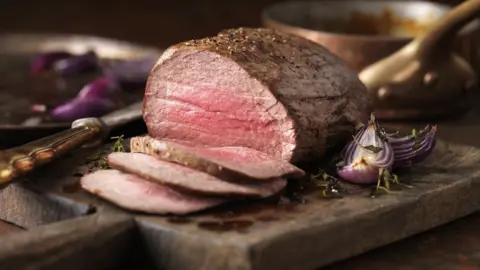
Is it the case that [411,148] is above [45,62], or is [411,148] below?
above

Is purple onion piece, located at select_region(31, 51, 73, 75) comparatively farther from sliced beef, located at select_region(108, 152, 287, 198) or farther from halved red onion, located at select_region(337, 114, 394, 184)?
halved red onion, located at select_region(337, 114, 394, 184)

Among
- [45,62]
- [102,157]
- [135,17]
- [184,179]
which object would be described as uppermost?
[184,179]

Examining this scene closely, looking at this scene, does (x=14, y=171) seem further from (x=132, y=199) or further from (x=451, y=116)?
(x=451, y=116)

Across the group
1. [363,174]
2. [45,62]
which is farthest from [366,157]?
[45,62]

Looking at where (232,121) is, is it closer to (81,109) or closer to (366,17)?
(81,109)

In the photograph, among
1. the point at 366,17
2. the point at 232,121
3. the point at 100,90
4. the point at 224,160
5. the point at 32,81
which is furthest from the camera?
the point at 366,17

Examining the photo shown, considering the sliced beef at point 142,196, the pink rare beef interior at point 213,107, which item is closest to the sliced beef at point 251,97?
the pink rare beef interior at point 213,107

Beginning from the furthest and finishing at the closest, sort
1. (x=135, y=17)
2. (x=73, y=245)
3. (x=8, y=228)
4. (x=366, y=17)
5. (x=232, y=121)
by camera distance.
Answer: (x=135, y=17) < (x=366, y=17) < (x=232, y=121) < (x=8, y=228) < (x=73, y=245)
